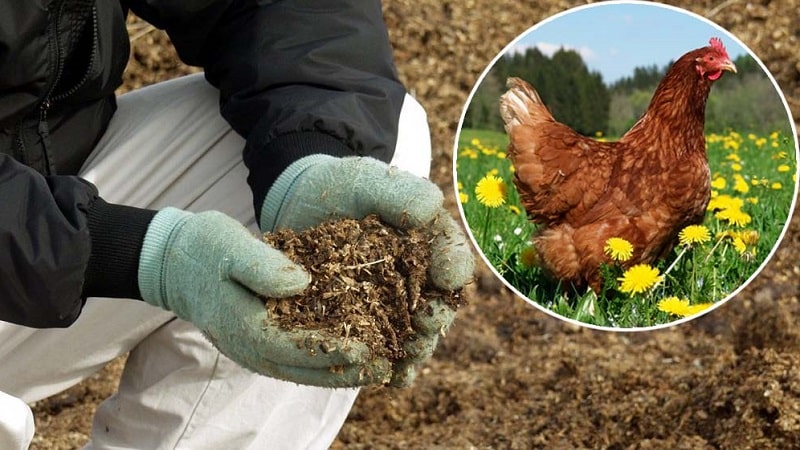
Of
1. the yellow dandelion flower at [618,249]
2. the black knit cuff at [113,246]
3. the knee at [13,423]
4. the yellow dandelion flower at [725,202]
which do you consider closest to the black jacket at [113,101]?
the black knit cuff at [113,246]

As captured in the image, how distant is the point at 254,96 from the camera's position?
1.60m

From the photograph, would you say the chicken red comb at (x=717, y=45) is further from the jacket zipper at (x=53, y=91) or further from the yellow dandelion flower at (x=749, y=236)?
the jacket zipper at (x=53, y=91)

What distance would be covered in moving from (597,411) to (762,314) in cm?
53

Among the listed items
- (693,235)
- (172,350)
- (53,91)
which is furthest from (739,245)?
(53,91)

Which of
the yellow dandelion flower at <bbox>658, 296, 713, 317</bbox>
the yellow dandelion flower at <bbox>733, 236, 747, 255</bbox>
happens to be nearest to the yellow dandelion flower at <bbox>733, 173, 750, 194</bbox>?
the yellow dandelion flower at <bbox>733, 236, 747, 255</bbox>

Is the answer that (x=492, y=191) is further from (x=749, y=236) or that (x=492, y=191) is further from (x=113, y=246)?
(x=113, y=246)

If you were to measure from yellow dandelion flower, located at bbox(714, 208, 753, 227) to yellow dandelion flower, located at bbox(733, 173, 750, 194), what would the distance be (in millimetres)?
56

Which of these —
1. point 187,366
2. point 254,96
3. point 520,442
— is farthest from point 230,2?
point 520,442

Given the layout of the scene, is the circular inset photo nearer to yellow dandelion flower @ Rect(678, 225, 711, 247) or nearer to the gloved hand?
yellow dandelion flower @ Rect(678, 225, 711, 247)

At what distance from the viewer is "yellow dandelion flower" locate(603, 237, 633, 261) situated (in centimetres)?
195

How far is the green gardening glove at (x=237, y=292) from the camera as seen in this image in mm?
1256

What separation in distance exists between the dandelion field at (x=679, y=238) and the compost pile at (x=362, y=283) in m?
0.69

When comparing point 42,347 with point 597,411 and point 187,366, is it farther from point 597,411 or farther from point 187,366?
point 597,411

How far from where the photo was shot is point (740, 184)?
2201mm
